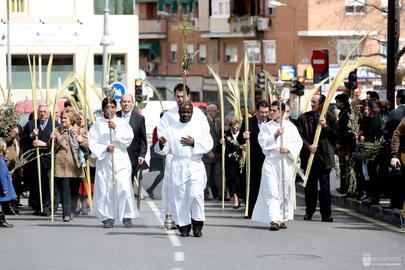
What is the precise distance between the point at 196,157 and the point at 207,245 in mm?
1727

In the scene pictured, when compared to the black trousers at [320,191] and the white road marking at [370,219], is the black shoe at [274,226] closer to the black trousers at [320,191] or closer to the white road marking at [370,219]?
the black trousers at [320,191]

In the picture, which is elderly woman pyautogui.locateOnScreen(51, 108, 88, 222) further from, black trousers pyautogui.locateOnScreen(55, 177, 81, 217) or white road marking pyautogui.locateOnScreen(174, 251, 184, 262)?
white road marking pyautogui.locateOnScreen(174, 251, 184, 262)

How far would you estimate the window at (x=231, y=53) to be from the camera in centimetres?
8071

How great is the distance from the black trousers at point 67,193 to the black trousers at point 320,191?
11.6 ft

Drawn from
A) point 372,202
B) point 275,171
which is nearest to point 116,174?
point 275,171

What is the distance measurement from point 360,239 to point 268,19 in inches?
2371

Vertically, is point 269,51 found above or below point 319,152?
above

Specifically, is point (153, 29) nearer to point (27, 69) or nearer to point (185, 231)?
point (27, 69)

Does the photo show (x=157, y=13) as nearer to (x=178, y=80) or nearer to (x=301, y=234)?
(x=178, y=80)

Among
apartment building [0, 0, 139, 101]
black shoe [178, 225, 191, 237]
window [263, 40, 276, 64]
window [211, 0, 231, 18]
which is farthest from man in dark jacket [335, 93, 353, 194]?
window [211, 0, 231, 18]

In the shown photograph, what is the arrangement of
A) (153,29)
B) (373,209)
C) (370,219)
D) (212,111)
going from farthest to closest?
(153,29) < (212,111) < (373,209) < (370,219)

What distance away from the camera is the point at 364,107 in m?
21.9

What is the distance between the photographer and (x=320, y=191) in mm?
19625

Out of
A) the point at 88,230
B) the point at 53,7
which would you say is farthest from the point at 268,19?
the point at 88,230
